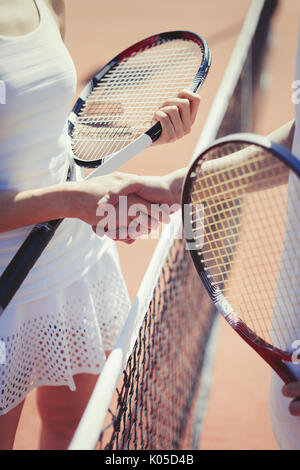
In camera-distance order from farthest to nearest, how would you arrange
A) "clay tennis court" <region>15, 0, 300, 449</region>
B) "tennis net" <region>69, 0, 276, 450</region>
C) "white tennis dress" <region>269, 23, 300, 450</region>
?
1. "clay tennis court" <region>15, 0, 300, 449</region>
2. "tennis net" <region>69, 0, 276, 450</region>
3. "white tennis dress" <region>269, 23, 300, 450</region>

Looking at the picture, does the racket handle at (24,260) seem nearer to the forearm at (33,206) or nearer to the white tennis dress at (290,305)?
the forearm at (33,206)

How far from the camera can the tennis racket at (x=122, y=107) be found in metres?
1.14

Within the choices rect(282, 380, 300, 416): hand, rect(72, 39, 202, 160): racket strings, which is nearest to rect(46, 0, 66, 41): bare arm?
rect(72, 39, 202, 160): racket strings

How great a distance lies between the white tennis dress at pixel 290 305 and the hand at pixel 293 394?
0.04 meters

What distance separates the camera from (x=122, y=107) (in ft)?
4.58

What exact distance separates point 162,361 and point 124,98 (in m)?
0.77

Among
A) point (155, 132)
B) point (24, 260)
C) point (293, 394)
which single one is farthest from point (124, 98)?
point (293, 394)

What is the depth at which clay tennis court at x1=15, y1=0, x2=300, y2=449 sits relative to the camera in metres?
1.78

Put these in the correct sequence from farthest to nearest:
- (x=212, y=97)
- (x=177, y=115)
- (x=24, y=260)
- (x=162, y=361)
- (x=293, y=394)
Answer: (x=212, y=97), (x=162, y=361), (x=177, y=115), (x=24, y=260), (x=293, y=394)

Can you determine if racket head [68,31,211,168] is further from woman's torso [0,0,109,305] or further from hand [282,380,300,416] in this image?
hand [282,380,300,416]

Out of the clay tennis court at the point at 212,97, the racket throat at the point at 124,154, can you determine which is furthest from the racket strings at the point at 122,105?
the clay tennis court at the point at 212,97

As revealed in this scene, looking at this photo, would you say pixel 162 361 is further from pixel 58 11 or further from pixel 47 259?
pixel 58 11

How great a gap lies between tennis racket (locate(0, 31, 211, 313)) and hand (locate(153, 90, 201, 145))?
0.02 m

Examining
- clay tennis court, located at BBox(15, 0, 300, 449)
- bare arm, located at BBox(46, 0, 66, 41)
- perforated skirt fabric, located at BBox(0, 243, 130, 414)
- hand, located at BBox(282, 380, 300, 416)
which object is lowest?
clay tennis court, located at BBox(15, 0, 300, 449)
